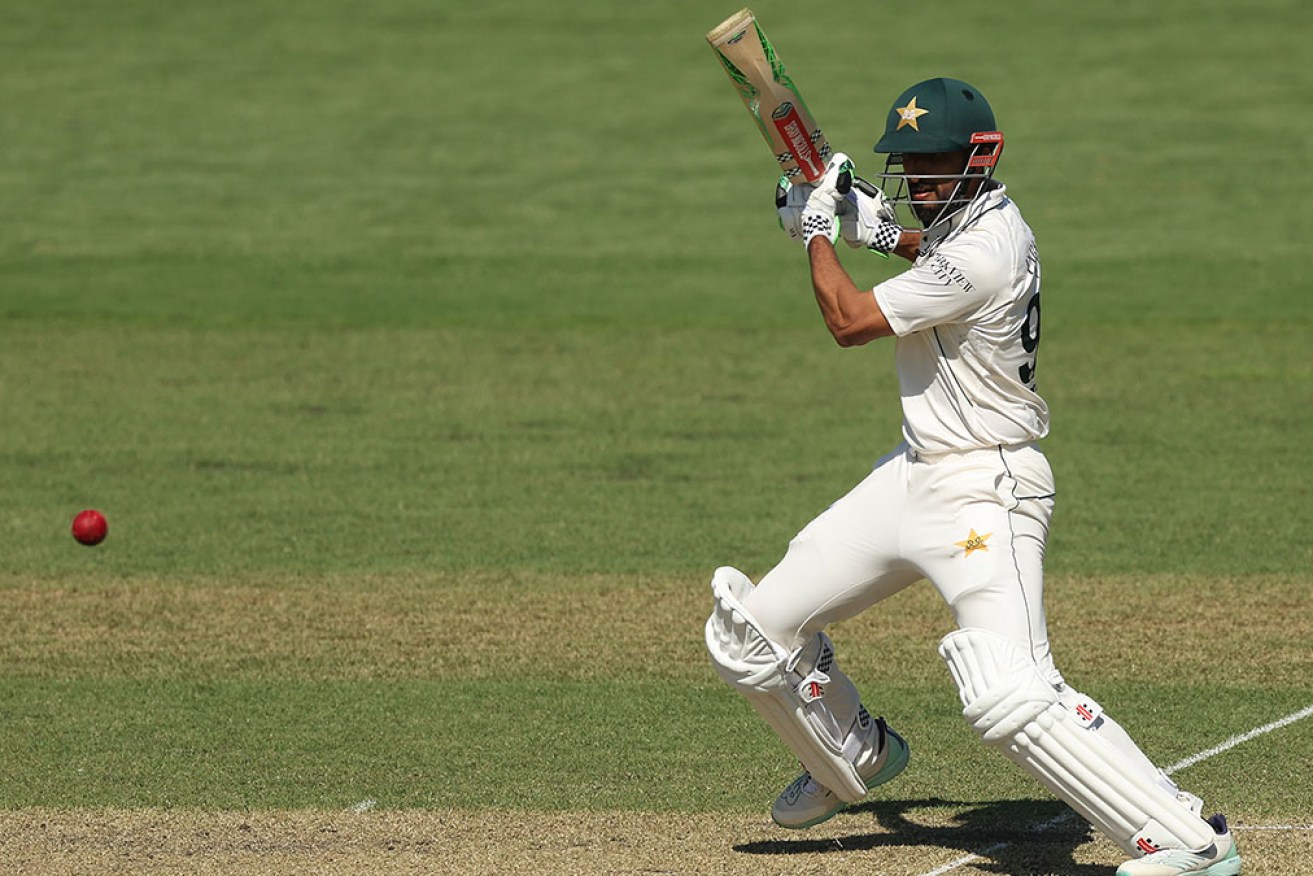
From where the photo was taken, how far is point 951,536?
19.8 feet

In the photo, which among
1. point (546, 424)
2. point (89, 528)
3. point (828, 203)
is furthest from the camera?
point (546, 424)

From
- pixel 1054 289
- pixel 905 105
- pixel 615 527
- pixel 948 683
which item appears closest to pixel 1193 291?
pixel 1054 289

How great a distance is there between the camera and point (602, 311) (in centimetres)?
1845

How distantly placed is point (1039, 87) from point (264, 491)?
15623 millimetres

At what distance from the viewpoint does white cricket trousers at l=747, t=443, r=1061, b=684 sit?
5.91 meters

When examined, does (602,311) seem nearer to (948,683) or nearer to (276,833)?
(948,683)

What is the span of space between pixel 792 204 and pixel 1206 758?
2.75m

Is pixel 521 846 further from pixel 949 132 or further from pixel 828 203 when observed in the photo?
pixel 949 132

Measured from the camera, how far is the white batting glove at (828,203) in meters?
6.38

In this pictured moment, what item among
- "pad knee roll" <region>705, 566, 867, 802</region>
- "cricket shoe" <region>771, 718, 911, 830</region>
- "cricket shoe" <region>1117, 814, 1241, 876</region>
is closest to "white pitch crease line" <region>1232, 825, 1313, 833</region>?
"cricket shoe" <region>1117, 814, 1241, 876</region>

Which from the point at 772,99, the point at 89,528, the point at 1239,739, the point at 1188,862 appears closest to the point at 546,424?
the point at 89,528

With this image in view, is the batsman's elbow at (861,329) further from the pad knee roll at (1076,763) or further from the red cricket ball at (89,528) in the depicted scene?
the red cricket ball at (89,528)

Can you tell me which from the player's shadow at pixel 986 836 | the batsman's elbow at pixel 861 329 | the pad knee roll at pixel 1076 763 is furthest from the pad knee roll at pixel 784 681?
the batsman's elbow at pixel 861 329

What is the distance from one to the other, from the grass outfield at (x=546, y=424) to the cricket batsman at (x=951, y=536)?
22.8 inches
